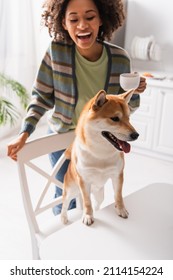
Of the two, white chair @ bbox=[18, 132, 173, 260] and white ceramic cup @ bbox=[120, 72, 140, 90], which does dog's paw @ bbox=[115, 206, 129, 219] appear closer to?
white chair @ bbox=[18, 132, 173, 260]

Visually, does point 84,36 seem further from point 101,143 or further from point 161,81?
point 161,81

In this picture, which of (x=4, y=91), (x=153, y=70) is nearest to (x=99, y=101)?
(x=4, y=91)

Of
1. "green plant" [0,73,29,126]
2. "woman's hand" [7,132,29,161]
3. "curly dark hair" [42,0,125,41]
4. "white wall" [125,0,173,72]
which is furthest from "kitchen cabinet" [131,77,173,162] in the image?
"woman's hand" [7,132,29,161]

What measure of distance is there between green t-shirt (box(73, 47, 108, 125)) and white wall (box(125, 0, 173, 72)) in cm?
199

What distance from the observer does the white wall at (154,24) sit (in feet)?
9.12

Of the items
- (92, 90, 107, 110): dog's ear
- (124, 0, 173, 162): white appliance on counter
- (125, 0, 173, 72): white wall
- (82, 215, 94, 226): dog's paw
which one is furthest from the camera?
(125, 0, 173, 72): white wall

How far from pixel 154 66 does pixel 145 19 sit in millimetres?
461

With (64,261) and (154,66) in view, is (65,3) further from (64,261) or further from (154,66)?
(154,66)

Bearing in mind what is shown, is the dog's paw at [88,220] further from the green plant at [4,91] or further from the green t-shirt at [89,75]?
the green plant at [4,91]

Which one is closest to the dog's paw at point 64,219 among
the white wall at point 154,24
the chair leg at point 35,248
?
the chair leg at point 35,248

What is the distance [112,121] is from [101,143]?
8 centimetres

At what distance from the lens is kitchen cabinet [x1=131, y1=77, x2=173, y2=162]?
2.58 m

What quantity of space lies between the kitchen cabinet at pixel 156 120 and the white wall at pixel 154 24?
48 cm

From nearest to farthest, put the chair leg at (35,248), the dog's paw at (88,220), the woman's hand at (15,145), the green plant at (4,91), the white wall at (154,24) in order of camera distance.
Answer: the dog's paw at (88,220) → the woman's hand at (15,145) → the chair leg at (35,248) → the green plant at (4,91) → the white wall at (154,24)
